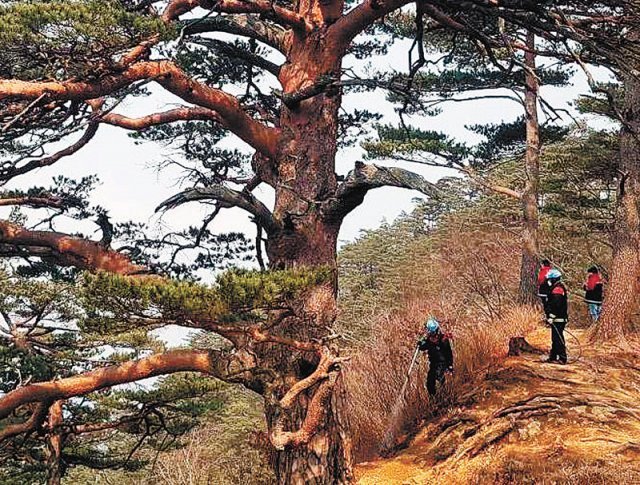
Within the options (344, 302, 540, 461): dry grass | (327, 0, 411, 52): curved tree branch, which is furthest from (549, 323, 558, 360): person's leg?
(327, 0, 411, 52): curved tree branch

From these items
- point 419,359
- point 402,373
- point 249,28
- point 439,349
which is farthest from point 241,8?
point 402,373

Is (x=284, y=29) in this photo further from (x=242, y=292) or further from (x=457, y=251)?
(x=457, y=251)

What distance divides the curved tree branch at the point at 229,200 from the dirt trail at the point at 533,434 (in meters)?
2.82

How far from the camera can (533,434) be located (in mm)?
6848

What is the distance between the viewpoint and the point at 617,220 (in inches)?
430

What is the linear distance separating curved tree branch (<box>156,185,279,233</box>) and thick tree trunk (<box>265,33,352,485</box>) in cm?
20

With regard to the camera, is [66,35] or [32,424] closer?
[66,35]

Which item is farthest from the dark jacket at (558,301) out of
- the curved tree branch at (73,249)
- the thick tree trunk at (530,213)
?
the curved tree branch at (73,249)

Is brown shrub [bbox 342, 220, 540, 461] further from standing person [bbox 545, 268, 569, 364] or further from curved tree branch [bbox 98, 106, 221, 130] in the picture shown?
curved tree branch [bbox 98, 106, 221, 130]

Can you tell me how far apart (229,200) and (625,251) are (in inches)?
309

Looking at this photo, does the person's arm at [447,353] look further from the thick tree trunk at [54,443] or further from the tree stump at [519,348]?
the thick tree trunk at [54,443]

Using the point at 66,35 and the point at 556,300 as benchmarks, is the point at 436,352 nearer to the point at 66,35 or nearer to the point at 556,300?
the point at 556,300

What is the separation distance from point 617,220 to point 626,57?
6259mm

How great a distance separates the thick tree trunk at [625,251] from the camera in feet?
34.8
